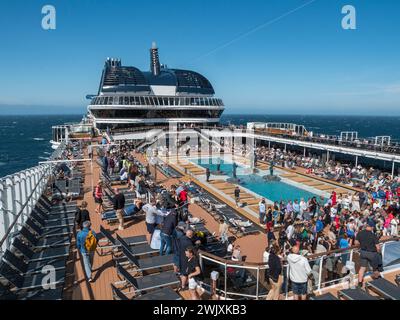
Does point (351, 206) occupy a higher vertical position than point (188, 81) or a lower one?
lower

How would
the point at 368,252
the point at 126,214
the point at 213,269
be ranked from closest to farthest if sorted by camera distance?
the point at 213,269 → the point at 368,252 → the point at 126,214

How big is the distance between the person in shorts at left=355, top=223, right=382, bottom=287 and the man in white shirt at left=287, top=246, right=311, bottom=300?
1712mm

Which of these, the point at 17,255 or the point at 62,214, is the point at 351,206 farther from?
the point at 17,255

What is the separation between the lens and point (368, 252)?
7.02m

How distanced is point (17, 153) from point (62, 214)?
2351 inches

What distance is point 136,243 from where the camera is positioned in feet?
27.9

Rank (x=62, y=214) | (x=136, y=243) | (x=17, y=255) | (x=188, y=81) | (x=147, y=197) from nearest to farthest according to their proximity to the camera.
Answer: (x=17, y=255) → (x=136, y=243) → (x=62, y=214) → (x=147, y=197) → (x=188, y=81)

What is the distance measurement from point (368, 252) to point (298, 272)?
2.08 metres

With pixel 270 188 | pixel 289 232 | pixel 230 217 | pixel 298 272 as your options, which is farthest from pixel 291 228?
pixel 270 188

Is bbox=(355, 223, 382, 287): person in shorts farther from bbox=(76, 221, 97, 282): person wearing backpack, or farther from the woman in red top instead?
the woman in red top

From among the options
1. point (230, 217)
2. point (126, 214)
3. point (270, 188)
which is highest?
point (126, 214)

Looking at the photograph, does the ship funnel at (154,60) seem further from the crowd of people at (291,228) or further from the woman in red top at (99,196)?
the woman in red top at (99,196)
